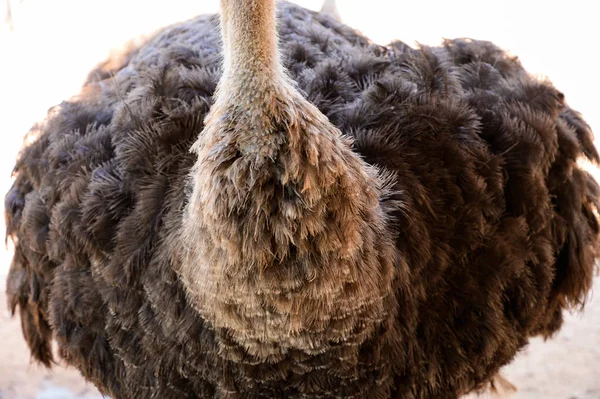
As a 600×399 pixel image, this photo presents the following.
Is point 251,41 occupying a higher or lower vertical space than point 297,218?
higher

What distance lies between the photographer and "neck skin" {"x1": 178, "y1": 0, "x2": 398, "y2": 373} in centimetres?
201

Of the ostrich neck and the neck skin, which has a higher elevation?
the ostrich neck

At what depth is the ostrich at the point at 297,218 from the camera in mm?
2049

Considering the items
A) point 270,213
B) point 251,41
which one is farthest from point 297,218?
point 251,41

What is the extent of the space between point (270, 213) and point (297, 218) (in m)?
0.07

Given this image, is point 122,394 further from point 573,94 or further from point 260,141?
point 573,94

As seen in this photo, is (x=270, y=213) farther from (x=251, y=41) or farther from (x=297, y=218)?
(x=251, y=41)

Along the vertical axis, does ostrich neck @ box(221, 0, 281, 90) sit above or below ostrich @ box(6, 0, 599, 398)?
above

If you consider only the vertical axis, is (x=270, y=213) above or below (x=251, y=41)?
below

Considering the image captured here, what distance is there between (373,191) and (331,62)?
704 mm

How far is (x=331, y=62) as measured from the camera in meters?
2.79

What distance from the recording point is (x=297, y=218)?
201cm

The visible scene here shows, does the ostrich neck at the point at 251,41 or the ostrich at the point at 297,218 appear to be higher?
the ostrich neck at the point at 251,41

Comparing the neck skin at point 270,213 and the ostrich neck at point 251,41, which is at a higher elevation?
the ostrich neck at point 251,41
